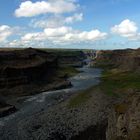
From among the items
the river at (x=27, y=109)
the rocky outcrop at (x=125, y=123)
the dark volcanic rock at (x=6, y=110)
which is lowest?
the river at (x=27, y=109)

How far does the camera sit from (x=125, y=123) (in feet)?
128

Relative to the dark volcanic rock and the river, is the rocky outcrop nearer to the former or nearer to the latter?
the river

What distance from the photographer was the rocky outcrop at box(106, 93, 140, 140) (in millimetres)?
36312

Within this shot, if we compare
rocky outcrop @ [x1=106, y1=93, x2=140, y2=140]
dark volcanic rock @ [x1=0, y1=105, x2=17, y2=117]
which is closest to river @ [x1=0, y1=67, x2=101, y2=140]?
dark volcanic rock @ [x1=0, y1=105, x2=17, y2=117]

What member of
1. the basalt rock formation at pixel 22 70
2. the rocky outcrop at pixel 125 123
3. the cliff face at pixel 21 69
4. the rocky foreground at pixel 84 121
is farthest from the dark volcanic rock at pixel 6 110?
the rocky outcrop at pixel 125 123

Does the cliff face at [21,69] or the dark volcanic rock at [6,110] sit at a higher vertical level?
the cliff face at [21,69]

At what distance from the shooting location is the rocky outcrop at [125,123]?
36312mm

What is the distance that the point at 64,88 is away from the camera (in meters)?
112

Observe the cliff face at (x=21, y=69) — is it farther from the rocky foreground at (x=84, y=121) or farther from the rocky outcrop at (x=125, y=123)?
the rocky outcrop at (x=125, y=123)

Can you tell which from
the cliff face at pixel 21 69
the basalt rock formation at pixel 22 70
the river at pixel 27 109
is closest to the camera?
the river at pixel 27 109

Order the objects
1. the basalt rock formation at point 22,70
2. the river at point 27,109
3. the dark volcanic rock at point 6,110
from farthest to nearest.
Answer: the basalt rock formation at point 22,70, the dark volcanic rock at point 6,110, the river at point 27,109

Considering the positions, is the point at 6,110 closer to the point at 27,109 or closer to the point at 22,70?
the point at 27,109

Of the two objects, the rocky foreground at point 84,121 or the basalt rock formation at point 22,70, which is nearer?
the rocky foreground at point 84,121

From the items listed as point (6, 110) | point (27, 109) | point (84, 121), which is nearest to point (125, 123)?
point (84, 121)
